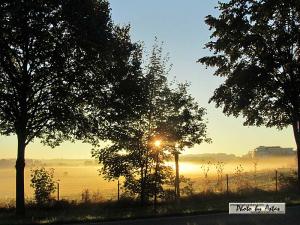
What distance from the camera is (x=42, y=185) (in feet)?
93.9

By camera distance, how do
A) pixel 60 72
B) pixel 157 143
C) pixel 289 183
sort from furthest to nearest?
pixel 289 183 < pixel 157 143 < pixel 60 72

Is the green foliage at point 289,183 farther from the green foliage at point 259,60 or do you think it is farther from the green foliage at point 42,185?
the green foliage at point 42,185

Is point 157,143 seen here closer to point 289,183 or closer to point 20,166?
point 20,166

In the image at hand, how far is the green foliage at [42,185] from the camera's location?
28.5 meters

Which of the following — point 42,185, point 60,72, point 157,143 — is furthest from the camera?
point 42,185

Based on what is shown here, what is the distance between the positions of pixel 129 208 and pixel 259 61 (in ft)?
44.8

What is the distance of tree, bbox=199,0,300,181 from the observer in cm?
3428

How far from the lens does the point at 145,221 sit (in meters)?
19.5

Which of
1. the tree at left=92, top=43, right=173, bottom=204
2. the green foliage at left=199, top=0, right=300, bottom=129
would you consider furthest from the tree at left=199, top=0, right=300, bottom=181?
the tree at left=92, top=43, right=173, bottom=204

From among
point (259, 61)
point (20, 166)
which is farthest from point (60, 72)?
point (259, 61)

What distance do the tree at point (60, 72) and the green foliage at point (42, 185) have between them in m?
2.34

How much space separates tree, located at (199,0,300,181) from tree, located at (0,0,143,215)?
9.96 metres

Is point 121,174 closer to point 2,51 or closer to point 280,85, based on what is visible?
point 2,51

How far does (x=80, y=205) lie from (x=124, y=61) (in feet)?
26.6
